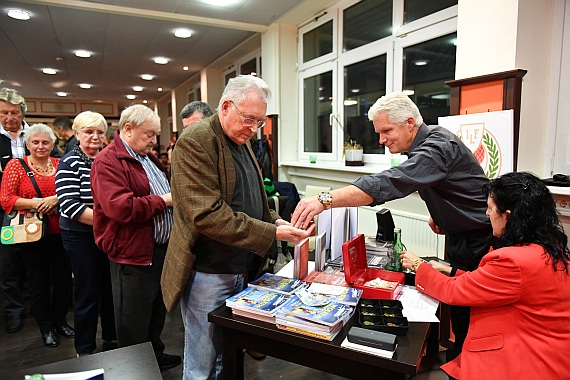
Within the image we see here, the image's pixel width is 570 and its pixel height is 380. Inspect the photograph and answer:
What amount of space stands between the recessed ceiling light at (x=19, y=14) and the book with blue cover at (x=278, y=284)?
4.30 m

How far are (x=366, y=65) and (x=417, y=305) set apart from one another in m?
3.03

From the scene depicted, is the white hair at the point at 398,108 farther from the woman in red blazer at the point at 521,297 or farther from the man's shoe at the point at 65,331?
the man's shoe at the point at 65,331

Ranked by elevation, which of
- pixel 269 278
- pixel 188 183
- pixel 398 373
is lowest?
pixel 398 373

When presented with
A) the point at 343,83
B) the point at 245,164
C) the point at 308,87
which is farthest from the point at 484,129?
the point at 308,87

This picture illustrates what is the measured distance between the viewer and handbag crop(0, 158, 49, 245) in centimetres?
260

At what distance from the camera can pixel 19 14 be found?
4.12 m

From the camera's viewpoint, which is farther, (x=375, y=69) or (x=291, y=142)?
(x=291, y=142)

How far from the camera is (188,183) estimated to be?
1350 millimetres

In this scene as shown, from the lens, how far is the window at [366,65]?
3.08 metres

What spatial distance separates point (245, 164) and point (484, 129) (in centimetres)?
150

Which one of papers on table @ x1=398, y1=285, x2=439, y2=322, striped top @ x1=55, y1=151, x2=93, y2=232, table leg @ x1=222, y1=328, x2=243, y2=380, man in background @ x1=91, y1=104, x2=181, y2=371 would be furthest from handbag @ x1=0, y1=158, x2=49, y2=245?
papers on table @ x1=398, y1=285, x2=439, y2=322

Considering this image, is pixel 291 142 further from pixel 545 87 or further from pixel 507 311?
pixel 507 311

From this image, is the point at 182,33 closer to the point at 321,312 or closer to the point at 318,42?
the point at 318,42

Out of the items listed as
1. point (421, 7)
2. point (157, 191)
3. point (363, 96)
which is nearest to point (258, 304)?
point (157, 191)
